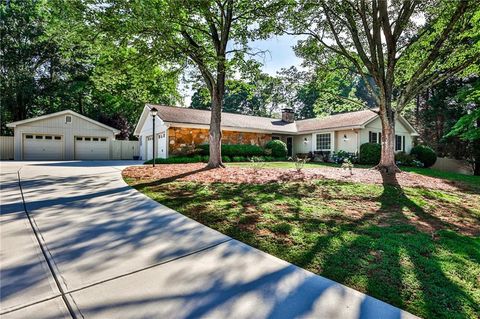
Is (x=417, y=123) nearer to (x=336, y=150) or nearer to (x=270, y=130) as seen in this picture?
(x=336, y=150)

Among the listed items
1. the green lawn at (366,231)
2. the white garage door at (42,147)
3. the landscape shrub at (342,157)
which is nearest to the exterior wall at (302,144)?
the landscape shrub at (342,157)

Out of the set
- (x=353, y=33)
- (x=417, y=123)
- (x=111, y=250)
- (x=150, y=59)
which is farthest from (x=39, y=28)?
(x=417, y=123)

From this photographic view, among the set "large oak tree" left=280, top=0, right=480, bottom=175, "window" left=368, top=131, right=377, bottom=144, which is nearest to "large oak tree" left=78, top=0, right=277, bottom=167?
"large oak tree" left=280, top=0, right=480, bottom=175

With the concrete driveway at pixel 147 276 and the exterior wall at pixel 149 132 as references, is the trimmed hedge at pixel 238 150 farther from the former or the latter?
the concrete driveway at pixel 147 276

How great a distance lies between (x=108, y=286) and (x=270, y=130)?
1915 cm

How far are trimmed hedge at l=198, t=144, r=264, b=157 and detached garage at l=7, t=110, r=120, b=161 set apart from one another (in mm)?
9154

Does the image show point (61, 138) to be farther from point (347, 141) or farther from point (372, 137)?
point (372, 137)

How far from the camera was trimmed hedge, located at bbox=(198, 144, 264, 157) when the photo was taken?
16.9 meters

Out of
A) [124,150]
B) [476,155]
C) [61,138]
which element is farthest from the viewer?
[124,150]

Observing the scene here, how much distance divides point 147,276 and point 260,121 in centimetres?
2089

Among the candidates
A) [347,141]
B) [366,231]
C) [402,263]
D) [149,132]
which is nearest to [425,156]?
[347,141]

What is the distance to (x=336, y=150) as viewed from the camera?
62.3 ft

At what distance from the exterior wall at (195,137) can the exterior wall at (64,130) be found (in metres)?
7.58

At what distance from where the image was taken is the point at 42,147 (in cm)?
1847
